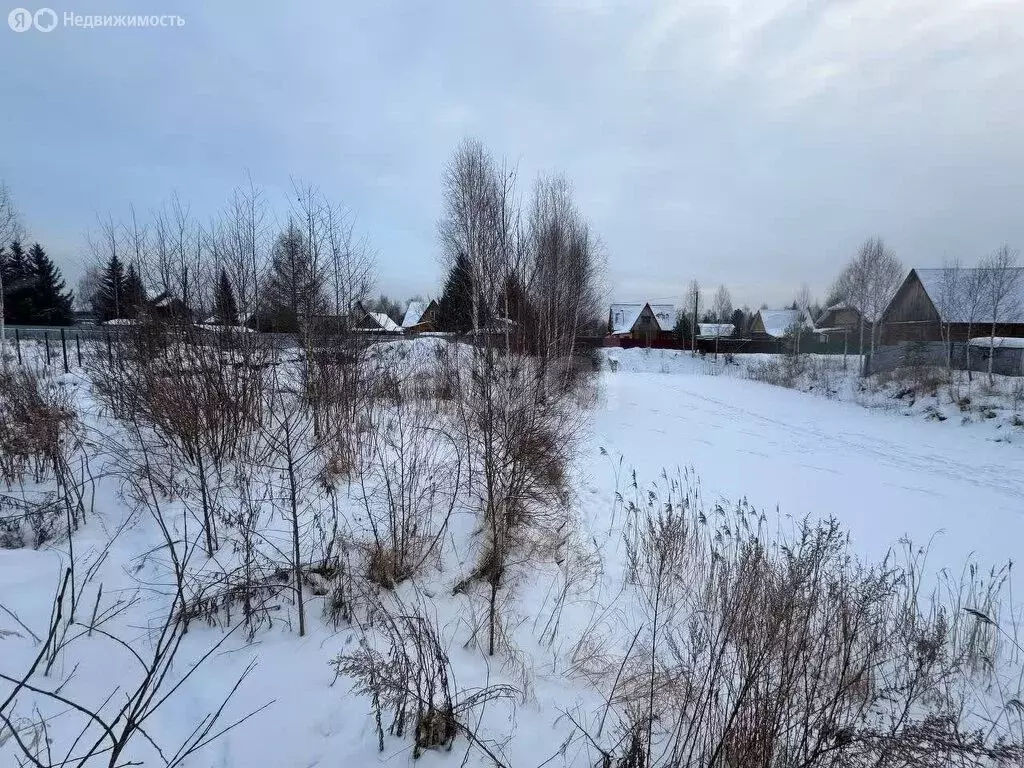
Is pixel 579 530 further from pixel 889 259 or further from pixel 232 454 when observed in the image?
pixel 889 259

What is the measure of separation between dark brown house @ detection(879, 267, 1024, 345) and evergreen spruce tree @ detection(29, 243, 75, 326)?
4988cm

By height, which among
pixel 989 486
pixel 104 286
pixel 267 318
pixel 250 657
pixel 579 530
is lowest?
pixel 989 486

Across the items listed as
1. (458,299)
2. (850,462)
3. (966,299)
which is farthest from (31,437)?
(966,299)

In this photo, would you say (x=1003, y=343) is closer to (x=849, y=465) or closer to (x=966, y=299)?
(x=966, y=299)

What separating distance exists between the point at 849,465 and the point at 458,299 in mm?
11007

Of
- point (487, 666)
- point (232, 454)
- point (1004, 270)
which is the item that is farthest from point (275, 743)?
point (1004, 270)

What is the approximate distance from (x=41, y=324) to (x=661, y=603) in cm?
4002

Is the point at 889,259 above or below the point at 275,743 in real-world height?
above

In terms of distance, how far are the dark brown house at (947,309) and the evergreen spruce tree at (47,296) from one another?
4988 centimetres

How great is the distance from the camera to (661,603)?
4.07 metres

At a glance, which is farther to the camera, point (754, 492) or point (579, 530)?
point (754, 492)

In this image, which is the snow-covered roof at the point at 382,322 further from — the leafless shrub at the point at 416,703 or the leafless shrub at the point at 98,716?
the leafless shrub at the point at 416,703

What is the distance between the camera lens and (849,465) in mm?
9930

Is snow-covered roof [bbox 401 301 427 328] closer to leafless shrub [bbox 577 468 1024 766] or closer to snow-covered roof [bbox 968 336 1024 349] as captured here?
snow-covered roof [bbox 968 336 1024 349]
